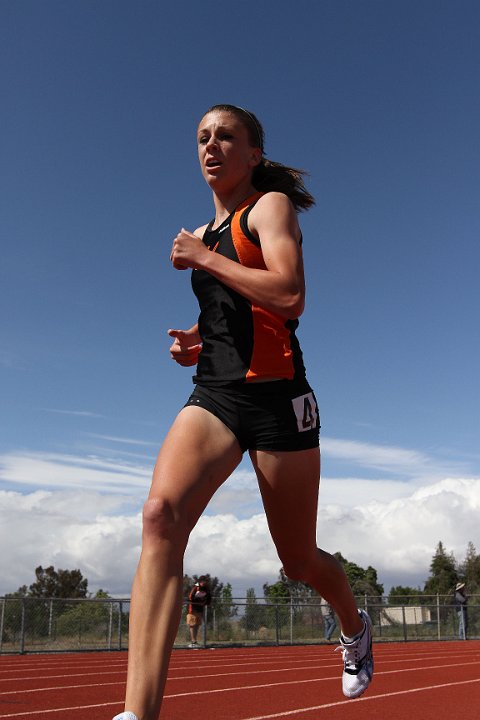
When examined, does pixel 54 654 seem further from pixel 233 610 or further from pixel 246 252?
pixel 246 252

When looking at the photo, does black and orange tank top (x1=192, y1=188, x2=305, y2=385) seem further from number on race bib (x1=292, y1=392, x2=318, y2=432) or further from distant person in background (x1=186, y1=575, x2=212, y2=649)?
distant person in background (x1=186, y1=575, x2=212, y2=649)

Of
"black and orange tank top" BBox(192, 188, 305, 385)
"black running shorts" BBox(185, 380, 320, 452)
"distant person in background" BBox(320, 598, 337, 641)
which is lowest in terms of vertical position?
"distant person in background" BBox(320, 598, 337, 641)

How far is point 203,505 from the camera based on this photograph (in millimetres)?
2652

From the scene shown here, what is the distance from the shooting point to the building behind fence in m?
15.1

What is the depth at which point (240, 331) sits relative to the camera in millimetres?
2842

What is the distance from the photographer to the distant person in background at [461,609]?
21.6 meters

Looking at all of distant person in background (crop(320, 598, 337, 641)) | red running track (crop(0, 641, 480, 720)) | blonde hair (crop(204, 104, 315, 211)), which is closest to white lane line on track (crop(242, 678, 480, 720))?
red running track (crop(0, 641, 480, 720))

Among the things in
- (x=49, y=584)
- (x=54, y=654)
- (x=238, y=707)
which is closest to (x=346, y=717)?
(x=238, y=707)

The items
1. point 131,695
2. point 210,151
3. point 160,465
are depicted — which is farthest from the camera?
point 210,151

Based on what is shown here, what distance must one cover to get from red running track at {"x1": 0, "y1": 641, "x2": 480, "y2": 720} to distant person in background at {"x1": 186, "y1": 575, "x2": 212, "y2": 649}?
18.4 ft

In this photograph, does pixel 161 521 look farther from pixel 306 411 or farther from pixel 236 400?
pixel 306 411

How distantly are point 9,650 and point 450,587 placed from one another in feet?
186

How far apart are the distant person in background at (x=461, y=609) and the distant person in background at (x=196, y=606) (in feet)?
26.2

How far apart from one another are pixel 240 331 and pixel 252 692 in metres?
5.04
